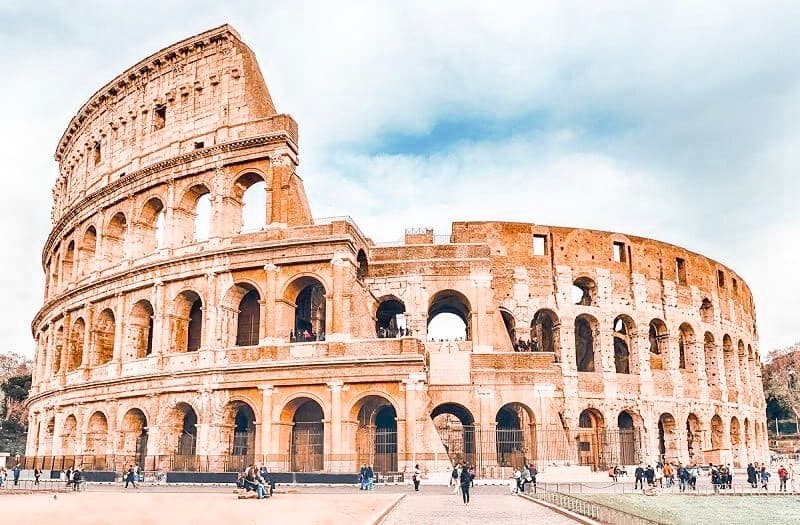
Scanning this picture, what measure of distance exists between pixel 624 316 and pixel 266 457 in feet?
55.8

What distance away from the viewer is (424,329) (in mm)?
28141

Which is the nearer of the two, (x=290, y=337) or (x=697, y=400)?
(x=290, y=337)

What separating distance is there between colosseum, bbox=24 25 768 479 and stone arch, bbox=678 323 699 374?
0.11 metres

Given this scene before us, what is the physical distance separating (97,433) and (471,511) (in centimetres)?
1968

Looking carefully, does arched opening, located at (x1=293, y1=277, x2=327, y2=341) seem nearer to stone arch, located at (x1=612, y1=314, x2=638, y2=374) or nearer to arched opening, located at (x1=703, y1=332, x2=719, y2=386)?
stone arch, located at (x1=612, y1=314, x2=638, y2=374)

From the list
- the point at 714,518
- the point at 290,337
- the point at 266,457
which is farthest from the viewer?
the point at 290,337

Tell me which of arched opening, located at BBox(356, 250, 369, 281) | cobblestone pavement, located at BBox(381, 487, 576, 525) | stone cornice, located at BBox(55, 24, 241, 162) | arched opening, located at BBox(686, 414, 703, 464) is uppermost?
stone cornice, located at BBox(55, 24, 241, 162)

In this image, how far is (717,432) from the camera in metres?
35.0

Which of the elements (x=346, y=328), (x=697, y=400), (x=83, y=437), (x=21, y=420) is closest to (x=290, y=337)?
(x=346, y=328)

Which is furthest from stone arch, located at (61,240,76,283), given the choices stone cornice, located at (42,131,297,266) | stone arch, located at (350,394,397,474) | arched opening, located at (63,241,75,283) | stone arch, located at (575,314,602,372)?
stone arch, located at (575,314,602,372)

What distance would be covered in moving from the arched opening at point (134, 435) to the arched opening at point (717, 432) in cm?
2505

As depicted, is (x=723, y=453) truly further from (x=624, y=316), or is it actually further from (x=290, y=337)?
(x=290, y=337)

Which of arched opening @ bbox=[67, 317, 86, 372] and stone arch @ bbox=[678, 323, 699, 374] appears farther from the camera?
stone arch @ bbox=[678, 323, 699, 374]

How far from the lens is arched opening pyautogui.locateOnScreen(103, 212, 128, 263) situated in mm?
31469
